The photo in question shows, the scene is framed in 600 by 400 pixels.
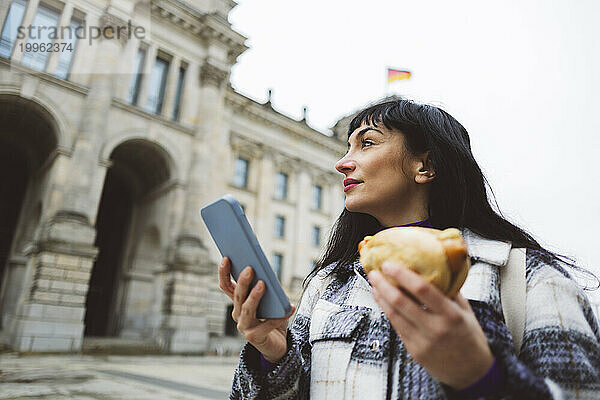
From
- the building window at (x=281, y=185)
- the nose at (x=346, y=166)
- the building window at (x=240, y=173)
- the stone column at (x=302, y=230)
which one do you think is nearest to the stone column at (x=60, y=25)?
the building window at (x=240, y=173)

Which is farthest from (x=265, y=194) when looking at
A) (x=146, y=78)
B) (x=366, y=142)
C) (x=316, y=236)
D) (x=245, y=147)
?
(x=366, y=142)

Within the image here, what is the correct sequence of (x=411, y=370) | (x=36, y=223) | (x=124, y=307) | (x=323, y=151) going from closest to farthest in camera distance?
(x=411, y=370) → (x=36, y=223) → (x=124, y=307) → (x=323, y=151)

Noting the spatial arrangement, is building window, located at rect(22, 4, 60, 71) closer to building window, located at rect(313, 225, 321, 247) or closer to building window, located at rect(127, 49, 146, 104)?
building window, located at rect(127, 49, 146, 104)

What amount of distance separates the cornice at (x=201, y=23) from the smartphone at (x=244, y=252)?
72.4 ft

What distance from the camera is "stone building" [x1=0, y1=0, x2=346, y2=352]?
1557 cm

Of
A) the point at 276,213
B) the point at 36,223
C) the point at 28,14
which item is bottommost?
the point at 36,223

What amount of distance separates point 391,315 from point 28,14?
2101 centimetres

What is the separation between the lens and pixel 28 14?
16.5 meters

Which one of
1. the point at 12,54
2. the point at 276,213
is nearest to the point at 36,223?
the point at 12,54

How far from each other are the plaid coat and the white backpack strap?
22 mm

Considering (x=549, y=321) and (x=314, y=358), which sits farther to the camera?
(x=314, y=358)

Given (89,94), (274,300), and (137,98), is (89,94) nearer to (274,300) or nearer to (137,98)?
(137,98)

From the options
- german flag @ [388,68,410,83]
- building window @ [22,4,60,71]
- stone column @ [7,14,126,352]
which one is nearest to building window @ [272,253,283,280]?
stone column @ [7,14,126,352]

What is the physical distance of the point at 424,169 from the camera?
5.75 feet
